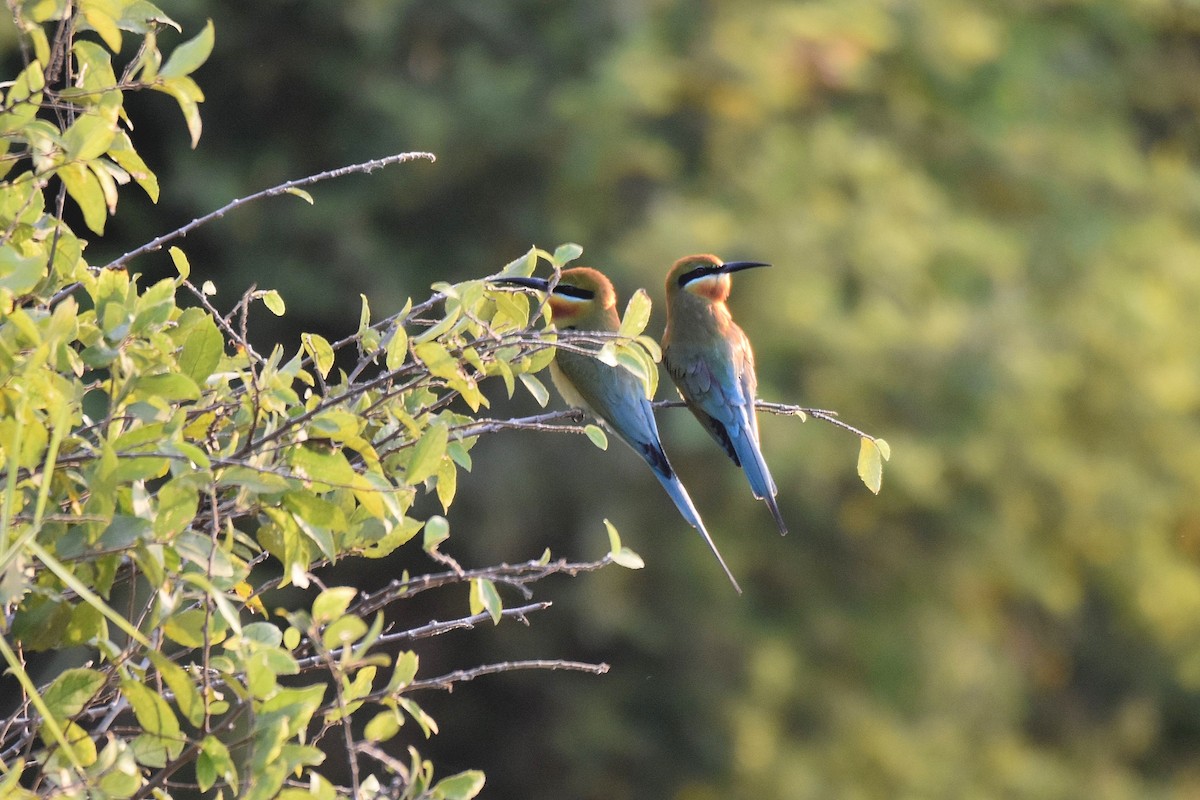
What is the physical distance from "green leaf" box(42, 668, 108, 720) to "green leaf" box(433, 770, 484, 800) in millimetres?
360

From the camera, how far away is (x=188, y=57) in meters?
1.57

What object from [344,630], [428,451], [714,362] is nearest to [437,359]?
[428,451]

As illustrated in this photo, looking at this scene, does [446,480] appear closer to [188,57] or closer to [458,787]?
[458,787]

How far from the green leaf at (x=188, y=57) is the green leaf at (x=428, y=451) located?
1.46 feet

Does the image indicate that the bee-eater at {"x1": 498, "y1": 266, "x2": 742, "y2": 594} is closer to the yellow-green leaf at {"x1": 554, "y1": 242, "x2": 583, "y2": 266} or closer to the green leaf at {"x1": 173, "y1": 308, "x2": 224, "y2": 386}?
the yellow-green leaf at {"x1": 554, "y1": 242, "x2": 583, "y2": 266}

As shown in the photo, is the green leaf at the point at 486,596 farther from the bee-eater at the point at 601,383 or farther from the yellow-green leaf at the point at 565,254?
the bee-eater at the point at 601,383

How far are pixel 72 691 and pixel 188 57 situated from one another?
0.65 meters

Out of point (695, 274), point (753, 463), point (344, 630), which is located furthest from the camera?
point (695, 274)

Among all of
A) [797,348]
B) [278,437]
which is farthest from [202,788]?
[797,348]

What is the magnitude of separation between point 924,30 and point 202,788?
8.55 m

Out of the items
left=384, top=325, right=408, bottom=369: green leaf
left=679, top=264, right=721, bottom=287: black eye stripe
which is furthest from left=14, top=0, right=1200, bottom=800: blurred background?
left=384, top=325, right=408, bottom=369: green leaf

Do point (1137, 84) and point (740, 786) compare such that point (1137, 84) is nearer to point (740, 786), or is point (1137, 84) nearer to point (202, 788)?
point (740, 786)

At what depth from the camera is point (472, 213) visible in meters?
8.53

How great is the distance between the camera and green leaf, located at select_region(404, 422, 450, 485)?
1.69m
